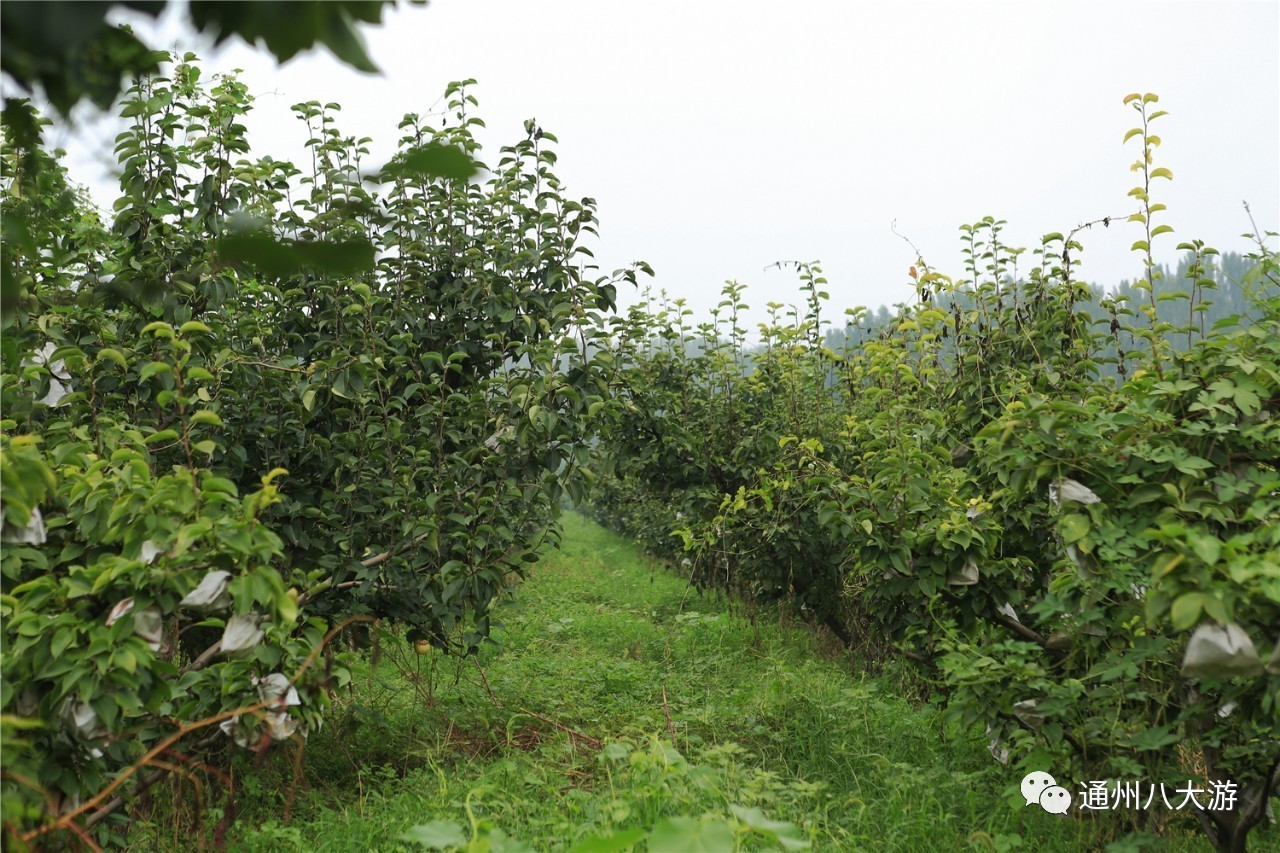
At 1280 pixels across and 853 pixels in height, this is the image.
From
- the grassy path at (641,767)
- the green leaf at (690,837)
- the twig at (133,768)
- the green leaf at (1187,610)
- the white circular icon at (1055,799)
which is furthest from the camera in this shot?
the white circular icon at (1055,799)

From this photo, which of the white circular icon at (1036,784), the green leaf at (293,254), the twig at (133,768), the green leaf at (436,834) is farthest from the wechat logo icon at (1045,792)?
the green leaf at (293,254)

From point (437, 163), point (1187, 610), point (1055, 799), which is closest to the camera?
point (437, 163)

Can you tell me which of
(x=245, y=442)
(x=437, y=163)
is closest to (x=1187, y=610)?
(x=437, y=163)

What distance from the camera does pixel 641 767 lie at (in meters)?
3.24

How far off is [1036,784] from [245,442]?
11.3 ft

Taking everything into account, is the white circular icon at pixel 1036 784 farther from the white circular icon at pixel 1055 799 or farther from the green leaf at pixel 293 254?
the green leaf at pixel 293 254

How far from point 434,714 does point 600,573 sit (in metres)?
8.68

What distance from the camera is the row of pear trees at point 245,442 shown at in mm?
2232

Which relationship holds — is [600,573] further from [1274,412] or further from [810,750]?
[1274,412]

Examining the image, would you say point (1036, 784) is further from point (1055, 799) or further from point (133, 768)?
point (133, 768)

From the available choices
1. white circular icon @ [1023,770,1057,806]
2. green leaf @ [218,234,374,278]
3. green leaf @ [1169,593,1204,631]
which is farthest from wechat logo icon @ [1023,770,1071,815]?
green leaf @ [218,234,374,278]

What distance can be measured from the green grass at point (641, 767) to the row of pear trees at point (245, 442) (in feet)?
1.58

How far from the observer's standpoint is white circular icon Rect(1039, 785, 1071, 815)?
3207 mm

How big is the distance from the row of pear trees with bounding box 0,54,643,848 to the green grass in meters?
0.48
